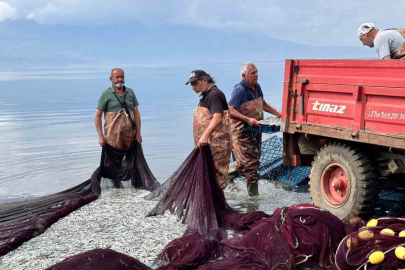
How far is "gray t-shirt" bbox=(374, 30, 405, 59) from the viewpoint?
638cm

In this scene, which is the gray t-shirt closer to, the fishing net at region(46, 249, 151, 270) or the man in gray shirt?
the man in gray shirt

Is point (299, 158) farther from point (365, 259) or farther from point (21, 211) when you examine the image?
point (21, 211)

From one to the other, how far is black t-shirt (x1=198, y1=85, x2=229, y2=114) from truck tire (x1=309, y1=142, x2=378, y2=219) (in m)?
1.31

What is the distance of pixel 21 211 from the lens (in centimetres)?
744

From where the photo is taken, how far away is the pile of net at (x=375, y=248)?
4543mm

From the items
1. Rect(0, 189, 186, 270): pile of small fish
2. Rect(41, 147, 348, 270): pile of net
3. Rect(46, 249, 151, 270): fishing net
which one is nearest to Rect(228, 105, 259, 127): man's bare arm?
Rect(0, 189, 186, 270): pile of small fish

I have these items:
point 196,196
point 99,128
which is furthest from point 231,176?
point 196,196

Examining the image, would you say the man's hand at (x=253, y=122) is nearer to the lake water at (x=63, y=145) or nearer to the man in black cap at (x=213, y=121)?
the man in black cap at (x=213, y=121)

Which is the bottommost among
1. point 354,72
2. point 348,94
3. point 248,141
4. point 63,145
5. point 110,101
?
point 63,145

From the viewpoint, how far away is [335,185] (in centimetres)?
663

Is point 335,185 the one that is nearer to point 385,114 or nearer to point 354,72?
point 385,114

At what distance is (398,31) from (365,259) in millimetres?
3000

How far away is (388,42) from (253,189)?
3.37 meters

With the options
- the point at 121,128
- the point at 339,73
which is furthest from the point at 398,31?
the point at 121,128
